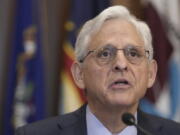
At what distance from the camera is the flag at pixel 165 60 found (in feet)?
9.76

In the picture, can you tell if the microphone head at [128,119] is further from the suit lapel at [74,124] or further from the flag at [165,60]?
the flag at [165,60]

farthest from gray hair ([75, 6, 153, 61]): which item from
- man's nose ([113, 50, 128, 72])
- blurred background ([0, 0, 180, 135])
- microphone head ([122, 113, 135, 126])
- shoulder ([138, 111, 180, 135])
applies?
blurred background ([0, 0, 180, 135])

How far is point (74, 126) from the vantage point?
199 centimetres

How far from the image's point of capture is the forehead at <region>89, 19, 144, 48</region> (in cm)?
188

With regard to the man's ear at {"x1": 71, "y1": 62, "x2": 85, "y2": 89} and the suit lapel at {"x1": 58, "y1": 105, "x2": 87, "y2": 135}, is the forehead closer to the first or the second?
the man's ear at {"x1": 71, "y1": 62, "x2": 85, "y2": 89}

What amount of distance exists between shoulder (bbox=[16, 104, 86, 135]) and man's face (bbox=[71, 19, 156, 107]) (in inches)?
4.4

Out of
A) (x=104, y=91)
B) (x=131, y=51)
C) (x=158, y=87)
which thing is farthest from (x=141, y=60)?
(x=158, y=87)

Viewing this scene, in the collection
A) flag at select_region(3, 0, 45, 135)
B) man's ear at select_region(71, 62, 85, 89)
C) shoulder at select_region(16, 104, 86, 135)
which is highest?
man's ear at select_region(71, 62, 85, 89)

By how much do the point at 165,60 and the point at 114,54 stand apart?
1212mm

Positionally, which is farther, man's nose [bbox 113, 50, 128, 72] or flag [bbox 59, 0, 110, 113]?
flag [bbox 59, 0, 110, 113]

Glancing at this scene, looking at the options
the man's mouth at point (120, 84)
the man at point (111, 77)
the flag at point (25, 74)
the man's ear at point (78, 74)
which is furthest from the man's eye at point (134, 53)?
the flag at point (25, 74)

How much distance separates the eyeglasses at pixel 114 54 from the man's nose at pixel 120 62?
12mm

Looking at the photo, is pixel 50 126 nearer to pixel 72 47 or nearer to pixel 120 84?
pixel 120 84

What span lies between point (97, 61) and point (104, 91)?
120 mm
